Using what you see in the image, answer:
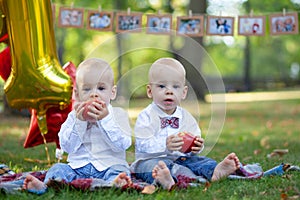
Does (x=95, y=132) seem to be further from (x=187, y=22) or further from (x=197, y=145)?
(x=187, y=22)

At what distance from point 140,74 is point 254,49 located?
114ft

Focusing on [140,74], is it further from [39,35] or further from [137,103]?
[39,35]

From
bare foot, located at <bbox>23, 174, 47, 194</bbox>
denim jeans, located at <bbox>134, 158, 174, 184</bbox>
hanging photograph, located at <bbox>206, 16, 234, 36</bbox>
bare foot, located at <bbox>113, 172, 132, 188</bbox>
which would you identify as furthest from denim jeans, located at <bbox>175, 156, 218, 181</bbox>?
hanging photograph, located at <bbox>206, 16, 234, 36</bbox>

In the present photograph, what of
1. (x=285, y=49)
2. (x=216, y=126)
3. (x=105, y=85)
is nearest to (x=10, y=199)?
(x=105, y=85)

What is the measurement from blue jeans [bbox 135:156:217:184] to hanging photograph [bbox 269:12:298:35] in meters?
3.23

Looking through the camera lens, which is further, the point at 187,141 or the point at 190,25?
the point at 190,25

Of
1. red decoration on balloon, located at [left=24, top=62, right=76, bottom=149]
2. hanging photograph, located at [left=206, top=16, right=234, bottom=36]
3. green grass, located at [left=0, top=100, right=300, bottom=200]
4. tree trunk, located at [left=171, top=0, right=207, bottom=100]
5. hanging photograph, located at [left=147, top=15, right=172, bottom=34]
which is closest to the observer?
green grass, located at [left=0, top=100, right=300, bottom=200]

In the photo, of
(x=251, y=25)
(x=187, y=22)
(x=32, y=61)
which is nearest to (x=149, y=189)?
(x=32, y=61)

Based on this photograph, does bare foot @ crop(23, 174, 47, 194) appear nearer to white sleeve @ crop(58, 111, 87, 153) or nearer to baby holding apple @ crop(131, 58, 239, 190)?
white sleeve @ crop(58, 111, 87, 153)

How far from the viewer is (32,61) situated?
388 centimetres

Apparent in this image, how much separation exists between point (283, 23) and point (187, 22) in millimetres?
1165

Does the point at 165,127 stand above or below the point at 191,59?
below

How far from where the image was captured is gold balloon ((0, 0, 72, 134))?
12.7ft

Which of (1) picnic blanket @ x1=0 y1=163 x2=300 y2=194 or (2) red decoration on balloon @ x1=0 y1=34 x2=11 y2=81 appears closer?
(1) picnic blanket @ x1=0 y1=163 x2=300 y2=194
